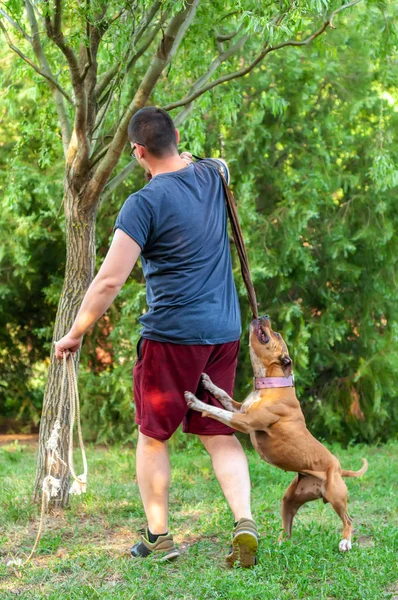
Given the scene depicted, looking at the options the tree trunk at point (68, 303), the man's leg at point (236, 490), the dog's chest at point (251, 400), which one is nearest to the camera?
the man's leg at point (236, 490)

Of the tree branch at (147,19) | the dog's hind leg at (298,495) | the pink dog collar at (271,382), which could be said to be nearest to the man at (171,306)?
the pink dog collar at (271,382)

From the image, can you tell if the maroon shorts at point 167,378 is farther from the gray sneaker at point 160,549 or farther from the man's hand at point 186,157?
the man's hand at point 186,157

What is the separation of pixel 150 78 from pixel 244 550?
3.00 metres

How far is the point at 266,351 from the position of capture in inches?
180

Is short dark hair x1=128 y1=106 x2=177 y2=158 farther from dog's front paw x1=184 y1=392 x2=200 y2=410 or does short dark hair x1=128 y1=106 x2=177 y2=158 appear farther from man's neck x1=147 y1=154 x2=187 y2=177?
dog's front paw x1=184 y1=392 x2=200 y2=410

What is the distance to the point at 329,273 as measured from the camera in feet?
31.0

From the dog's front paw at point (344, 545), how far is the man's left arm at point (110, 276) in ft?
6.08

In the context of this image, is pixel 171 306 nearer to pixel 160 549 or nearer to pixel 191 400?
pixel 191 400

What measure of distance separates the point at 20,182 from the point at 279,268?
2974mm

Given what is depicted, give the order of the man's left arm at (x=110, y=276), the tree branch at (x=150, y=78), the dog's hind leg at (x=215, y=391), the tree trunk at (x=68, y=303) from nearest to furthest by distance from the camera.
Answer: the man's left arm at (x=110, y=276)
the dog's hind leg at (x=215, y=391)
the tree branch at (x=150, y=78)
the tree trunk at (x=68, y=303)

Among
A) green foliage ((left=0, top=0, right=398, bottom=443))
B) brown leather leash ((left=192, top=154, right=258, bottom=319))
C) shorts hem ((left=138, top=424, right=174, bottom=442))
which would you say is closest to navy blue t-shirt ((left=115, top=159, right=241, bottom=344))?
brown leather leash ((left=192, top=154, right=258, bottom=319))

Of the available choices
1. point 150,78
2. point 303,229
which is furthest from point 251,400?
point 303,229

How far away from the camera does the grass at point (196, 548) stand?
3.86 meters

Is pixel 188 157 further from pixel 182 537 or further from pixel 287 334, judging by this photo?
pixel 287 334
